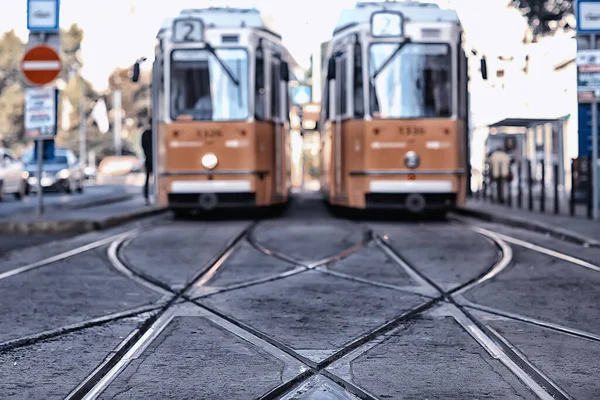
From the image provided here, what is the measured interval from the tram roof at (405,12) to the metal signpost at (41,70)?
4490mm

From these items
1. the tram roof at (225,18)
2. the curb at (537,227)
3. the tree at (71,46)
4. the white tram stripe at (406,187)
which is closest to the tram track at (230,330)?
the curb at (537,227)

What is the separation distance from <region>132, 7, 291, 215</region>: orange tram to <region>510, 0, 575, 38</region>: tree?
838 centimetres

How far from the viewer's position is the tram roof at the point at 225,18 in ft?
52.3

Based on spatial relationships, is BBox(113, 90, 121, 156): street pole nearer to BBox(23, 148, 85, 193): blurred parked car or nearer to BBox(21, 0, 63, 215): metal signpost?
BBox(23, 148, 85, 193): blurred parked car

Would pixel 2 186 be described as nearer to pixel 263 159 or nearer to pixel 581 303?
pixel 263 159

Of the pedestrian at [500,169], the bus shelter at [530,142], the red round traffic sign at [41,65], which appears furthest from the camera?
the pedestrian at [500,169]

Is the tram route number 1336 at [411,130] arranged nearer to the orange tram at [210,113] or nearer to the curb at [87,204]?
the orange tram at [210,113]

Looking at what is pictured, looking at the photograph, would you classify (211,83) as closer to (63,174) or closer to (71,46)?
(63,174)

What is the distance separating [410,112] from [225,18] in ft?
10.7

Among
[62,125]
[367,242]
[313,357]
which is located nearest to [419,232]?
[367,242]

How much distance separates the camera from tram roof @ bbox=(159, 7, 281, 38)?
1595 cm

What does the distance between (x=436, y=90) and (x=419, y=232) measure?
275 cm

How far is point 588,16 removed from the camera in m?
14.3

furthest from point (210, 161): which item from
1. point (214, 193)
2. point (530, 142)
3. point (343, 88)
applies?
point (530, 142)
